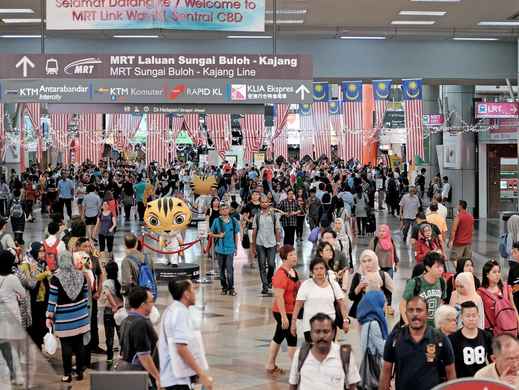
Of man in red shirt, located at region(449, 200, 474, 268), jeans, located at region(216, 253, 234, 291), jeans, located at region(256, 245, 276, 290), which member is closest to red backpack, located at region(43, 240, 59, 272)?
jeans, located at region(216, 253, 234, 291)

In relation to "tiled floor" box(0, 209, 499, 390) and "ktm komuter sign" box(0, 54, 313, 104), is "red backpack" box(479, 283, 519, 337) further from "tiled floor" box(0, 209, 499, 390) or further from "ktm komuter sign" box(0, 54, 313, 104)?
"ktm komuter sign" box(0, 54, 313, 104)

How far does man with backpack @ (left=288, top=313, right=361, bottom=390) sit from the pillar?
91.3 feet

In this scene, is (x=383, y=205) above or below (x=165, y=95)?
below

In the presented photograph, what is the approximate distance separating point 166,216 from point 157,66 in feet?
8.79

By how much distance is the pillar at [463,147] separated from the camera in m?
34.3

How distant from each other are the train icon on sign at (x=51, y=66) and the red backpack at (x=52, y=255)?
17.1 ft

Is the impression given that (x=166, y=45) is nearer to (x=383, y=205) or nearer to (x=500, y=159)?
(x=500, y=159)

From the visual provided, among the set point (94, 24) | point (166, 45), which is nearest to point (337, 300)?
point (94, 24)

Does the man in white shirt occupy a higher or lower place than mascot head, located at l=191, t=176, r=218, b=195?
lower

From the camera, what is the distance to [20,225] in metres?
25.6

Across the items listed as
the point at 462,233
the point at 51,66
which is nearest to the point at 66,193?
the point at 51,66

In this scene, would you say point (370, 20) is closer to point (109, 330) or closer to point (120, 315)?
point (109, 330)

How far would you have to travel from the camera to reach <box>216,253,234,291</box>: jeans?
55.7 ft

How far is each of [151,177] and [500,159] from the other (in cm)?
1790
